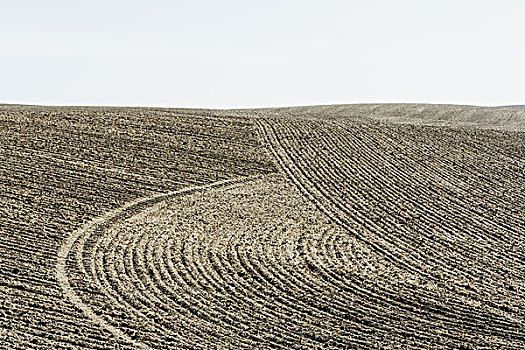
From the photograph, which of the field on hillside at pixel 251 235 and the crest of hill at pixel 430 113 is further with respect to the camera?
the crest of hill at pixel 430 113

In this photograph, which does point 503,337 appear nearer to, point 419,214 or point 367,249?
point 367,249

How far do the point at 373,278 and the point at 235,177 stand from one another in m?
9.51

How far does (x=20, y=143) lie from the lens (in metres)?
27.3

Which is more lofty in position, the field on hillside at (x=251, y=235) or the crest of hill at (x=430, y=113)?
the crest of hill at (x=430, y=113)

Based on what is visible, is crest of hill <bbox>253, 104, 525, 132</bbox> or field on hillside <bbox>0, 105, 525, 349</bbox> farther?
crest of hill <bbox>253, 104, 525, 132</bbox>

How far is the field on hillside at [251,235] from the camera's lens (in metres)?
14.5

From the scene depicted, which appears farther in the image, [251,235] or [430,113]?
[430,113]

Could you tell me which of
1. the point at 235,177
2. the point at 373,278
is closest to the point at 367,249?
the point at 373,278

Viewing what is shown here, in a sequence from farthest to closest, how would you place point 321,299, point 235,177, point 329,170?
1. point 329,170
2. point 235,177
3. point 321,299

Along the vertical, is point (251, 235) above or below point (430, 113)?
below

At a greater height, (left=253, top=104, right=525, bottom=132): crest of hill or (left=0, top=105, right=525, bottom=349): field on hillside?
(left=253, top=104, right=525, bottom=132): crest of hill

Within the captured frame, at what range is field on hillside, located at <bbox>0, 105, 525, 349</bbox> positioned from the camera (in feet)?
47.4

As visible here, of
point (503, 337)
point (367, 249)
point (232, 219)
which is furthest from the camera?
point (232, 219)

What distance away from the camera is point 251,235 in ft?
65.7
